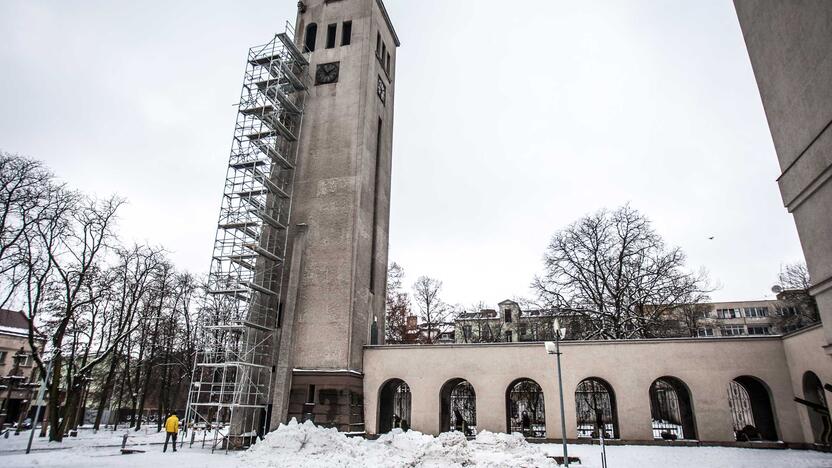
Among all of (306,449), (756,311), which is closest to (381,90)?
(306,449)

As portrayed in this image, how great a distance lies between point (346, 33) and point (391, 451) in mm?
25774

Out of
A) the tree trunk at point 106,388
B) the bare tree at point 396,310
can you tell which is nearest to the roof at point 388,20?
the bare tree at point 396,310

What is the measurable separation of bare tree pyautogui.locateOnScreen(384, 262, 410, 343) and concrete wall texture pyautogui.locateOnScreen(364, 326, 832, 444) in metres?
14.7

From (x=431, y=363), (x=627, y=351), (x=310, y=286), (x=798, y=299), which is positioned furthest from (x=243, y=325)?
(x=798, y=299)

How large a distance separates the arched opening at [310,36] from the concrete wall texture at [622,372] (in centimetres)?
2034

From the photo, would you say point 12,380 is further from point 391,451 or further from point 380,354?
point 391,451

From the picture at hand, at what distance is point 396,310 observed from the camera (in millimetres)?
41281

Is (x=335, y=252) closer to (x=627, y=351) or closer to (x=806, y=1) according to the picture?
(x=627, y=351)

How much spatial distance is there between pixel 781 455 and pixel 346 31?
3125 centimetres

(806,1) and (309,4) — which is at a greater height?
(309,4)

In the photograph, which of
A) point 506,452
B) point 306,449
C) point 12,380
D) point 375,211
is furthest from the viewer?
point 12,380

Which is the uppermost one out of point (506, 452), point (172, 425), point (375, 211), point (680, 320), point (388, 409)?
point (375, 211)

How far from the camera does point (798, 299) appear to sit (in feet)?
125

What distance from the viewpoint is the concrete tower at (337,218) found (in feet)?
80.0
